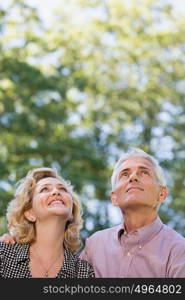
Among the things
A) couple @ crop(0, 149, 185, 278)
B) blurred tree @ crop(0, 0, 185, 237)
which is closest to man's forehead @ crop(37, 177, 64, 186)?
couple @ crop(0, 149, 185, 278)

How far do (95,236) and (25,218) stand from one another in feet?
1.48

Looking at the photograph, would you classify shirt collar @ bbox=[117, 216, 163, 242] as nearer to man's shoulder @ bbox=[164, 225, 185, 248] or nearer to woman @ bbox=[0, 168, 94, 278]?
man's shoulder @ bbox=[164, 225, 185, 248]

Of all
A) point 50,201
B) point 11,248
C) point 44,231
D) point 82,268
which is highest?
point 50,201

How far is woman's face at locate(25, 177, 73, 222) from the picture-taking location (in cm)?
336

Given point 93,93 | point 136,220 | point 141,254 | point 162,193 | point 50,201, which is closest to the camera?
point 141,254

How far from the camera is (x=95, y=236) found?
3666 millimetres

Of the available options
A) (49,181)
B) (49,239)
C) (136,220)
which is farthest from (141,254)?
(49,181)

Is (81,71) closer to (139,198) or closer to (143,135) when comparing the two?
(143,135)

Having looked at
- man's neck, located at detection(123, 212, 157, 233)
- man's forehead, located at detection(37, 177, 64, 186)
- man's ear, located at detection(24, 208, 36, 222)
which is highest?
man's forehead, located at detection(37, 177, 64, 186)

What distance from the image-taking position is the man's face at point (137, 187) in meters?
3.45

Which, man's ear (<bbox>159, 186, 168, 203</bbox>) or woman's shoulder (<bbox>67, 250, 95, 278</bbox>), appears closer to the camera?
woman's shoulder (<bbox>67, 250, 95, 278</bbox>)

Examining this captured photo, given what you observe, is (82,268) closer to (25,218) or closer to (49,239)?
(49,239)

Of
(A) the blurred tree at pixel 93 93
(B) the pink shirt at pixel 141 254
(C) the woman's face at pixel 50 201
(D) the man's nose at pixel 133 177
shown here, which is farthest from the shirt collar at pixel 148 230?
(A) the blurred tree at pixel 93 93

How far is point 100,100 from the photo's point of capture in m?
18.0
